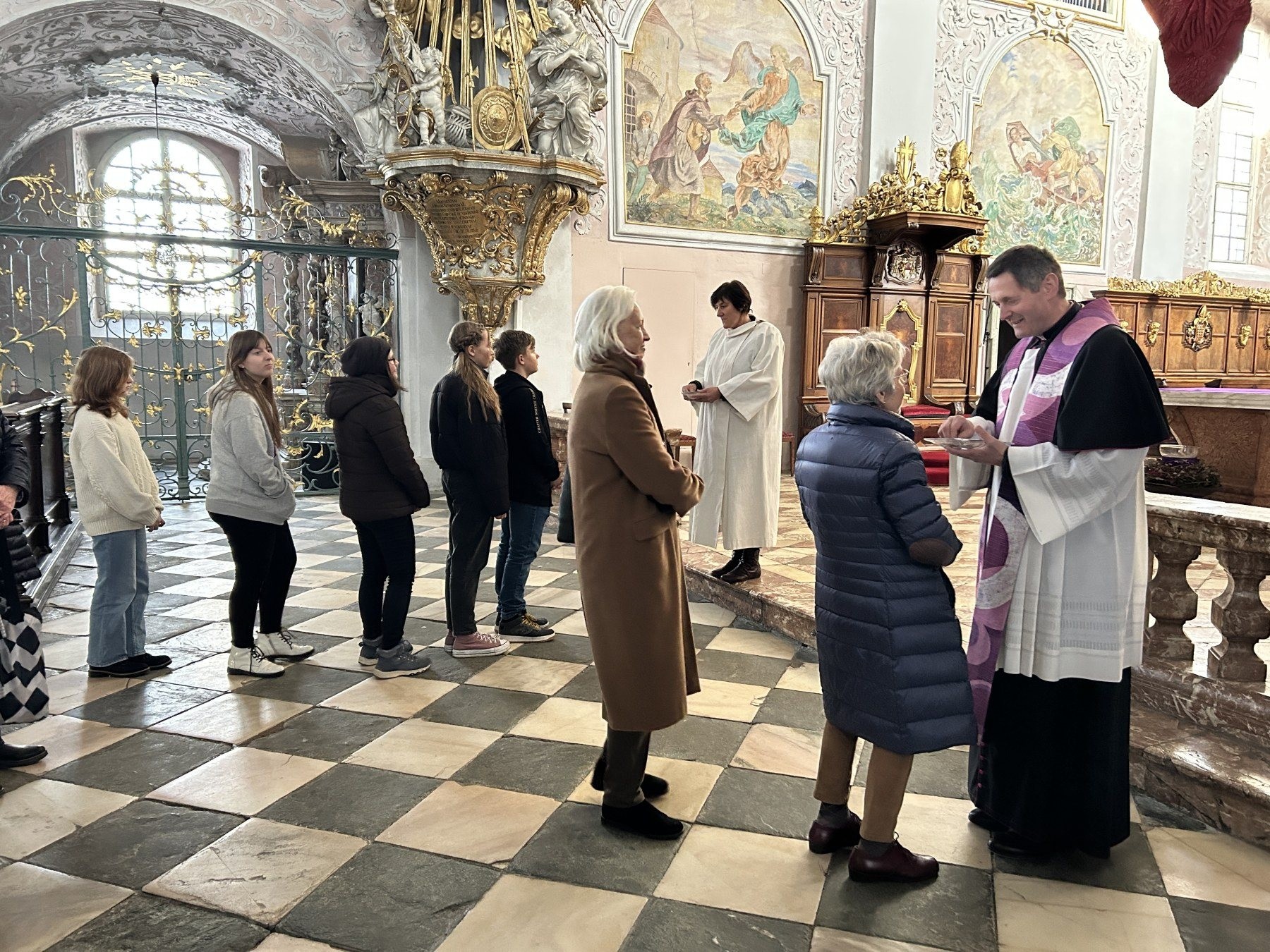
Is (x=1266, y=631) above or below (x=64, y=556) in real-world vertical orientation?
above

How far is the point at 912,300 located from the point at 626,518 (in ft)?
30.4

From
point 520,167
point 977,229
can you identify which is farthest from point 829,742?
point 977,229

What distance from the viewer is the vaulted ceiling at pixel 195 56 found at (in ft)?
26.7

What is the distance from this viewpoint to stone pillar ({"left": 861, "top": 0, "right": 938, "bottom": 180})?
10.7 meters

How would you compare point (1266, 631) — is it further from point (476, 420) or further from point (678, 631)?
point (476, 420)

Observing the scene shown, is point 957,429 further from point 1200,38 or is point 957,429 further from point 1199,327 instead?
point 1199,327

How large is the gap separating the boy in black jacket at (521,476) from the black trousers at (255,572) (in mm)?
1062

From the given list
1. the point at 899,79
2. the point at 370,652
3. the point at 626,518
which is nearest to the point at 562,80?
the point at 899,79

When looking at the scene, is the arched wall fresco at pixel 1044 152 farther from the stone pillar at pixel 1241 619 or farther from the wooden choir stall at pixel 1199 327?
the stone pillar at pixel 1241 619

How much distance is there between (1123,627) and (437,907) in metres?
1.99

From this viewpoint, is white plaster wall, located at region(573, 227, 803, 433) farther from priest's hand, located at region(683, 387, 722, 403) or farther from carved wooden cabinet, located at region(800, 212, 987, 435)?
priest's hand, located at region(683, 387, 722, 403)

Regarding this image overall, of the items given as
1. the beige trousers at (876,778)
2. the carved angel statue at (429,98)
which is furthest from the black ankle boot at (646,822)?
the carved angel statue at (429,98)

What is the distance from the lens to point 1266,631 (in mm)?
3045

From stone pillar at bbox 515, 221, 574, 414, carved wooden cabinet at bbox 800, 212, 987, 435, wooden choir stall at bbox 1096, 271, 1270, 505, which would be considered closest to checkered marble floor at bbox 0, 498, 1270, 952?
stone pillar at bbox 515, 221, 574, 414
